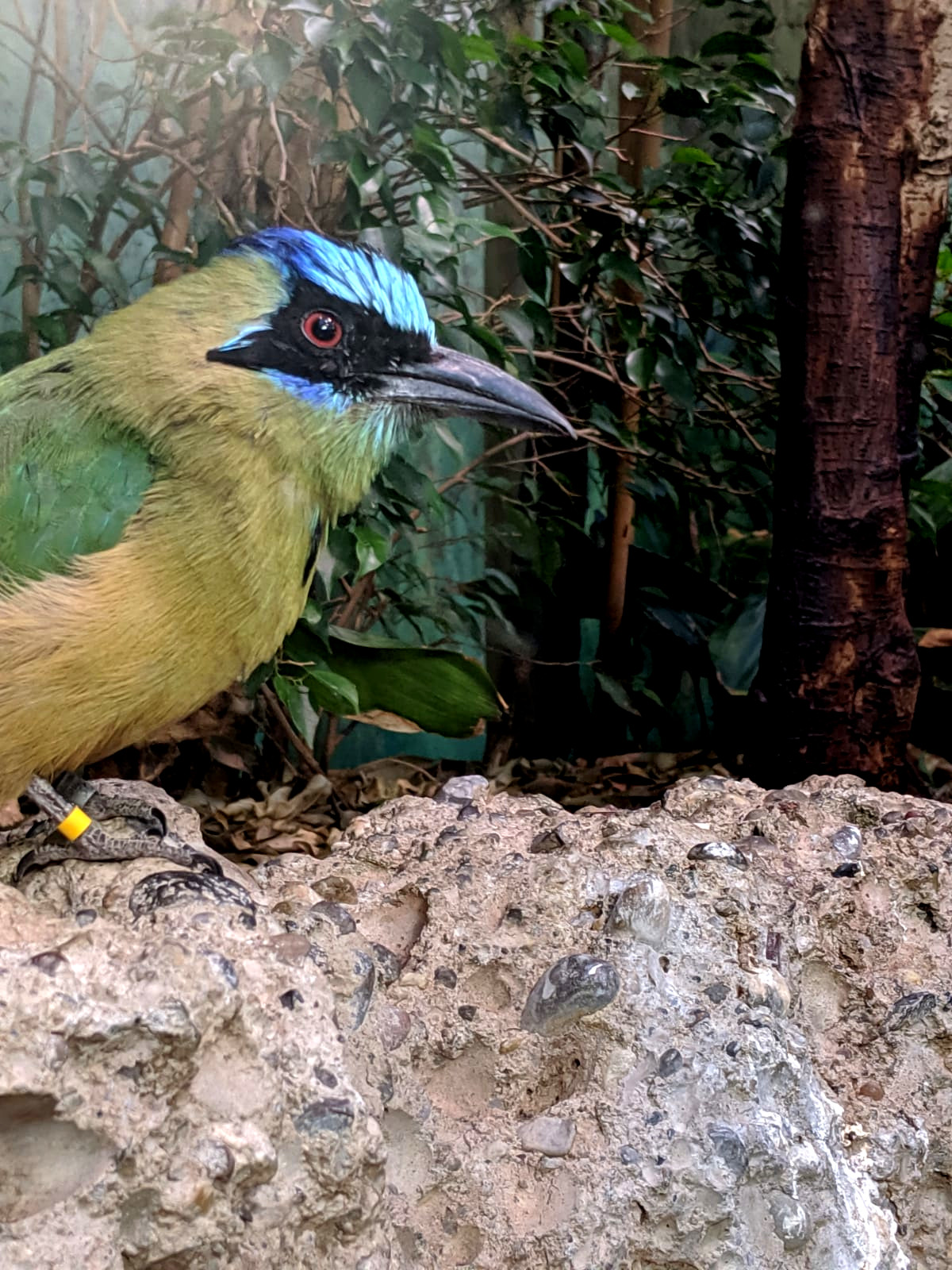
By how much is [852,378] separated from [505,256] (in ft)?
3.52

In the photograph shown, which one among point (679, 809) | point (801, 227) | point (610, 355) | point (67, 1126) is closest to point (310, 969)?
point (67, 1126)

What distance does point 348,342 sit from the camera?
5.57 ft

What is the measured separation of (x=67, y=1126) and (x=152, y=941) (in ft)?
0.63

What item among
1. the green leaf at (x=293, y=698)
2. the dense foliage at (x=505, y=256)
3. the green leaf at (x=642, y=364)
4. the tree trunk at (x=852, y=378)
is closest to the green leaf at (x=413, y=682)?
the dense foliage at (x=505, y=256)

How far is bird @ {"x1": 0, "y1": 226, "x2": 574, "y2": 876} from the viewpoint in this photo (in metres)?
1.54

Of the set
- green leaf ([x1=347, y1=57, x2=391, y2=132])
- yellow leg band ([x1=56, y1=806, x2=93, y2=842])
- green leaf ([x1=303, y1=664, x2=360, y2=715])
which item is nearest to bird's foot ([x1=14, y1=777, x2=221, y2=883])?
yellow leg band ([x1=56, y1=806, x2=93, y2=842])

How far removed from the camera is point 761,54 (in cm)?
304

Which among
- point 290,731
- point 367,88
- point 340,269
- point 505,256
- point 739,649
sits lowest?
point 290,731

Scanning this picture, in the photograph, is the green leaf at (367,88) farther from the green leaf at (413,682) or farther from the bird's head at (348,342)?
the green leaf at (413,682)

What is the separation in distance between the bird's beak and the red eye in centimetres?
9

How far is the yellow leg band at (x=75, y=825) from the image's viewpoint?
153cm

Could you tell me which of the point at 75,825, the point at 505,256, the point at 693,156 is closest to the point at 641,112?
the point at 693,156

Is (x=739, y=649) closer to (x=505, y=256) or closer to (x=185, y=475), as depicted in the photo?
(x=505, y=256)

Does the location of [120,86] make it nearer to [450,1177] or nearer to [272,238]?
[272,238]
